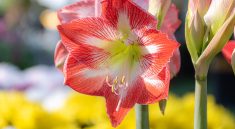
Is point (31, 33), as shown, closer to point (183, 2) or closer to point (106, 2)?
point (183, 2)

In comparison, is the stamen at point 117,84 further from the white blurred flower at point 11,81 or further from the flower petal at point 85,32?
the white blurred flower at point 11,81

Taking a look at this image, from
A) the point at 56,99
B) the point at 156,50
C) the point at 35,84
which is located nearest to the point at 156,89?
the point at 156,50

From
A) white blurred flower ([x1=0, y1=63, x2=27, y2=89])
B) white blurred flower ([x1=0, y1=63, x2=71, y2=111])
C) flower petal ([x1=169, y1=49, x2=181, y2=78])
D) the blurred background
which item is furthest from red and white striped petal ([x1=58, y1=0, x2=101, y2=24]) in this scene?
white blurred flower ([x1=0, y1=63, x2=27, y2=89])

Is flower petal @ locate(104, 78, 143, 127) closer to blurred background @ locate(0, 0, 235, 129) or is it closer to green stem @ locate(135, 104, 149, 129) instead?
green stem @ locate(135, 104, 149, 129)

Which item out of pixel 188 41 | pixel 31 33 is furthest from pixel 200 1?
pixel 31 33

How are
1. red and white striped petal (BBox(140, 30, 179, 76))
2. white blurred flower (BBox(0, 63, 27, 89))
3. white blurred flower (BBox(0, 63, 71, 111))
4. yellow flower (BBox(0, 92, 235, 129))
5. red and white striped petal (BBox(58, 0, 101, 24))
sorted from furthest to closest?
white blurred flower (BBox(0, 63, 27, 89)), white blurred flower (BBox(0, 63, 71, 111)), yellow flower (BBox(0, 92, 235, 129)), red and white striped petal (BBox(58, 0, 101, 24)), red and white striped petal (BBox(140, 30, 179, 76))

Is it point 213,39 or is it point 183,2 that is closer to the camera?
point 213,39

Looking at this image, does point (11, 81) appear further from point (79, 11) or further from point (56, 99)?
point (79, 11)
